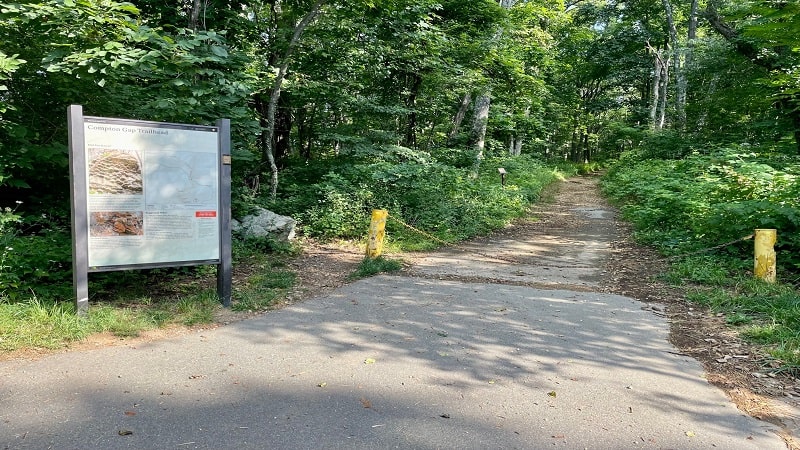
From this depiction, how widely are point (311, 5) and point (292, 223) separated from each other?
4968 millimetres

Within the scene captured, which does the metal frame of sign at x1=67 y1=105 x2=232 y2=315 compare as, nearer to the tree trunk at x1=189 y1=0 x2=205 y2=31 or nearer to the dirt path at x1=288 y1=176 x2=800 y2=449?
the dirt path at x1=288 y1=176 x2=800 y2=449

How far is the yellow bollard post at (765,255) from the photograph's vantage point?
22.1 feet

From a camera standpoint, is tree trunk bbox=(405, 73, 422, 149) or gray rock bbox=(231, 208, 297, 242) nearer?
gray rock bbox=(231, 208, 297, 242)

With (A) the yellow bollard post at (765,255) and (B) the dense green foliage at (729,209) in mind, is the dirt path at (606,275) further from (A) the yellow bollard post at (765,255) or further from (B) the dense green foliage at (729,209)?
(A) the yellow bollard post at (765,255)

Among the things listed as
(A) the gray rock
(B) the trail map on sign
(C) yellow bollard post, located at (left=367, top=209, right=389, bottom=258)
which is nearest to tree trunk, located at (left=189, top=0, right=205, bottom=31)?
(A) the gray rock

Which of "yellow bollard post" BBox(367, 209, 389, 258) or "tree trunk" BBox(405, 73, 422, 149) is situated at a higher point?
"tree trunk" BBox(405, 73, 422, 149)

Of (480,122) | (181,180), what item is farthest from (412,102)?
(181,180)

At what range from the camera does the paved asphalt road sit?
294 cm

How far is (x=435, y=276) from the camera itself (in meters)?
7.49

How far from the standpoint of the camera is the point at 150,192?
506cm

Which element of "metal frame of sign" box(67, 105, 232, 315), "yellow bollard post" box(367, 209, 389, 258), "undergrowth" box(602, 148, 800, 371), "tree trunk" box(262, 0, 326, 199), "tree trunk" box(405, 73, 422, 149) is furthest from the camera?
"tree trunk" box(405, 73, 422, 149)

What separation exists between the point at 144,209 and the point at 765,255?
26.1 feet

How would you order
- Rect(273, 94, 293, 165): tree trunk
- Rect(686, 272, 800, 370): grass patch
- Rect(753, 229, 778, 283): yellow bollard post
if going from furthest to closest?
Rect(273, 94, 293, 165): tree trunk, Rect(753, 229, 778, 283): yellow bollard post, Rect(686, 272, 800, 370): grass patch

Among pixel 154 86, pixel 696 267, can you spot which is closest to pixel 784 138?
pixel 696 267
